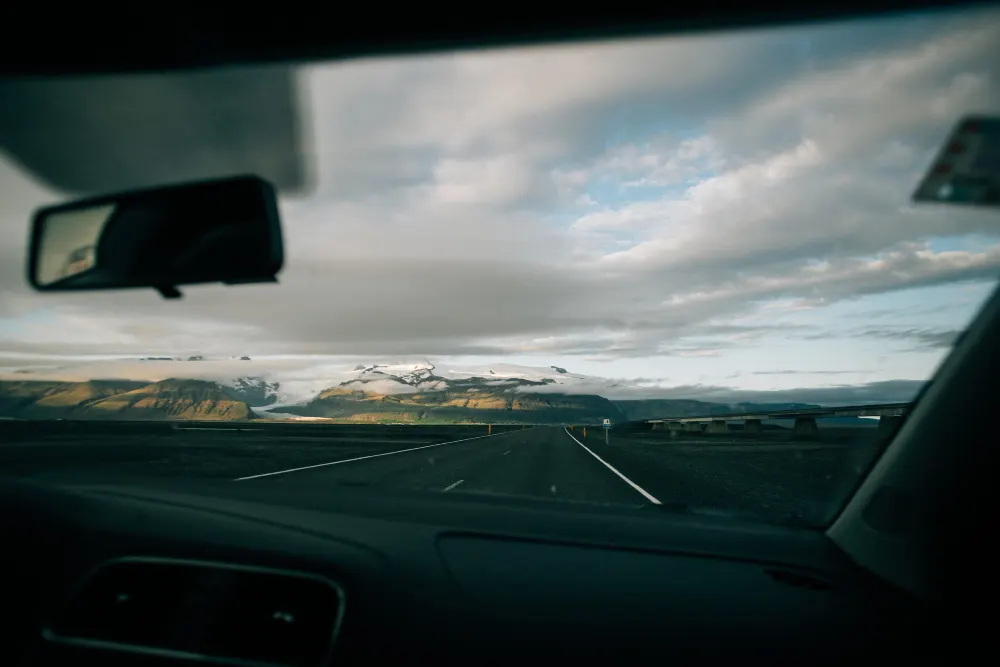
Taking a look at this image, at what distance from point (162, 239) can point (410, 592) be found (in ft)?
6.09

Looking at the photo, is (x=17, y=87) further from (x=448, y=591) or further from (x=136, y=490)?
(x=448, y=591)

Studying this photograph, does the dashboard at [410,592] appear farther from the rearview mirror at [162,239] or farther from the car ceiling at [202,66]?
the car ceiling at [202,66]

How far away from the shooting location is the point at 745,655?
2.14 metres

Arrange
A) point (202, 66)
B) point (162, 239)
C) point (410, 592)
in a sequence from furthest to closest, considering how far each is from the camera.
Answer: point (202, 66) → point (162, 239) → point (410, 592)

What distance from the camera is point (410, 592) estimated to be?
98.1 inches

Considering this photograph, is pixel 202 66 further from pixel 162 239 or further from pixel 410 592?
pixel 410 592

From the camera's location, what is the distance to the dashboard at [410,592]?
2.20 m

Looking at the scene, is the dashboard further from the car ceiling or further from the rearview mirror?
the car ceiling

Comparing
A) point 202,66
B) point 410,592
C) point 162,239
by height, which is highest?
point 202,66

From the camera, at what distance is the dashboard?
86.7 inches

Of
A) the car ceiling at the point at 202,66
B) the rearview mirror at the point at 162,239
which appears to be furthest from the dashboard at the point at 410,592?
the car ceiling at the point at 202,66

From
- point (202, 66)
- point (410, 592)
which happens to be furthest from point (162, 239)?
point (410, 592)

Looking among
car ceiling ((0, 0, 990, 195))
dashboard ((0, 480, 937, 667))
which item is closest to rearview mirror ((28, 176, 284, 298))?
car ceiling ((0, 0, 990, 195))

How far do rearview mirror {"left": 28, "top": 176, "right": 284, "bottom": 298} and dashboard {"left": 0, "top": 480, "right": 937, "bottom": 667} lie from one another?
1.21 meters
